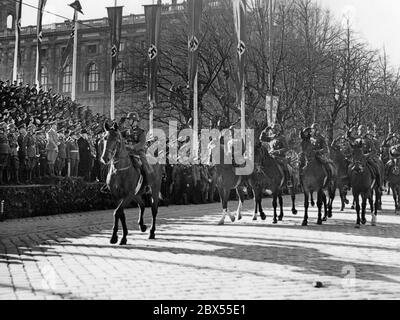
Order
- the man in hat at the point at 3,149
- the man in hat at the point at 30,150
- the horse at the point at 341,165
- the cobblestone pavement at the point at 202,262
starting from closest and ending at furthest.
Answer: the cobblestone pavement at the point at 202,262, the man in hat at the point at 3,149, the man in hat at the point at 30,150, the horse at the point at 341,165

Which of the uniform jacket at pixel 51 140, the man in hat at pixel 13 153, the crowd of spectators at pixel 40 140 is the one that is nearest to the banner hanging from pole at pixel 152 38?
the crowd of spectators at pixel 40 140

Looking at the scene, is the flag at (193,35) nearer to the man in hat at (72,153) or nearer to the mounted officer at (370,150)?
the man in hat at (72,153)

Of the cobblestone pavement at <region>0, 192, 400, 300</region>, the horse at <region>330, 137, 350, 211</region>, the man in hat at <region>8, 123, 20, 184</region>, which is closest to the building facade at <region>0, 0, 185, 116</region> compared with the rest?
the man in hat at <region>8, 123, 20, 184</region>

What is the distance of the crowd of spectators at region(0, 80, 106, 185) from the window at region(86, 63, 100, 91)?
1844 inches

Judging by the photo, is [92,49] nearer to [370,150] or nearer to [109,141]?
[370,150]

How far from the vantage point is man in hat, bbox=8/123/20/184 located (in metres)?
17.2

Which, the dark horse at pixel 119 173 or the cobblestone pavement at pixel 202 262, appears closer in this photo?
the cobblestone pavement at pixel 202 262

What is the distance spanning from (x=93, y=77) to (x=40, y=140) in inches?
2087

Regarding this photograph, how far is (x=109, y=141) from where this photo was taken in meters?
9.99

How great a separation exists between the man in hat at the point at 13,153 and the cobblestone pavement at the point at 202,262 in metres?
3.73

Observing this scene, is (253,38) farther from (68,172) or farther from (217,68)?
(68,172)

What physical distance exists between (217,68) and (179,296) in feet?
109

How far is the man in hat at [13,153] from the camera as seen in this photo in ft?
56.3

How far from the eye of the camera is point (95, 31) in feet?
231
